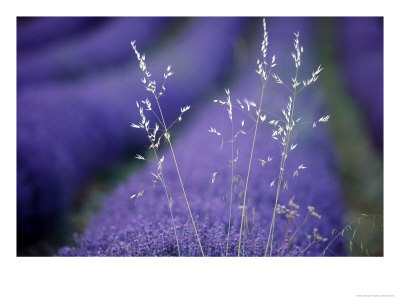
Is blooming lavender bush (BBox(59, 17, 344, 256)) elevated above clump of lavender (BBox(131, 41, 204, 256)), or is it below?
below

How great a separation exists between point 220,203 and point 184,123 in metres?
0.54

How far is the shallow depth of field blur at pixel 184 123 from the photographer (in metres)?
2.48

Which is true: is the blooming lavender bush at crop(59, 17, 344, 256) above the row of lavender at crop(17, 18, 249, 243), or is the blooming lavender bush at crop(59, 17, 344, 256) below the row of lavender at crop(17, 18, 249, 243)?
below

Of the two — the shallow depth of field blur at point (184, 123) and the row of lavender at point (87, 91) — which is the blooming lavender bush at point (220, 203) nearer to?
the shallow depth of field blur at point (184, 123)

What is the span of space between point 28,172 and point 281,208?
5.04 feet

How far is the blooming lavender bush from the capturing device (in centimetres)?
249

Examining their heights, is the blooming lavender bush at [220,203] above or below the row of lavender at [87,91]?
below

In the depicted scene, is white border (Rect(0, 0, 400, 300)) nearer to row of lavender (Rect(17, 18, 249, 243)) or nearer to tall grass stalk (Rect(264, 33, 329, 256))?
row of lavender (Rect(17, 18, 249, 243))

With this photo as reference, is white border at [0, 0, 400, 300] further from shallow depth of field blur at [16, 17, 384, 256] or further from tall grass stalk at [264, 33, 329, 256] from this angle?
tall grass stalk at [264, 33, 329, 256]

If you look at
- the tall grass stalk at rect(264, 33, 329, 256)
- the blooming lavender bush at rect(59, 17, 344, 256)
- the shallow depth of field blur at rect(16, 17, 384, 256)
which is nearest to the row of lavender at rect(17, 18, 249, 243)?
the shallow depth of field blur at rect(16, 17, 384, 256)
